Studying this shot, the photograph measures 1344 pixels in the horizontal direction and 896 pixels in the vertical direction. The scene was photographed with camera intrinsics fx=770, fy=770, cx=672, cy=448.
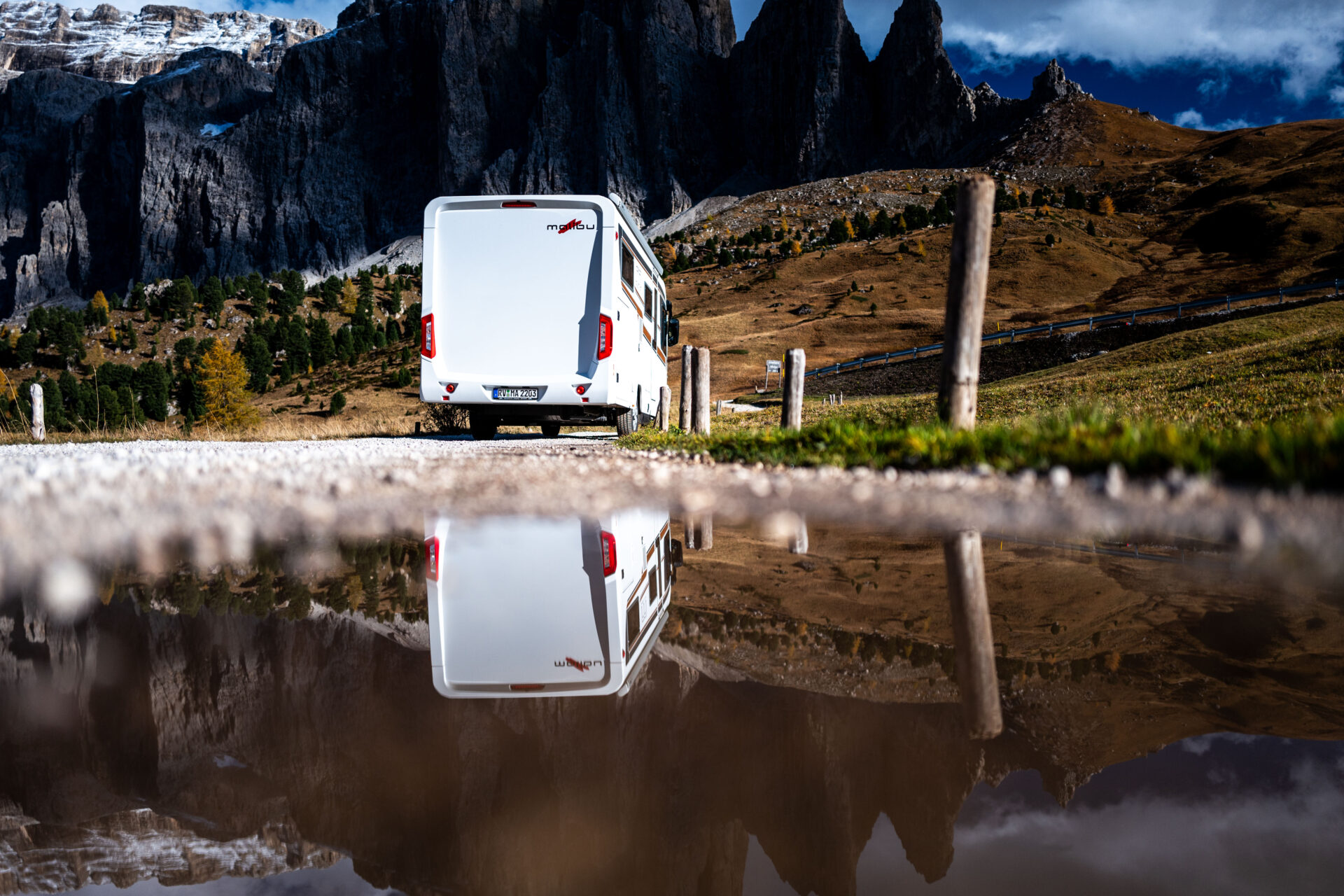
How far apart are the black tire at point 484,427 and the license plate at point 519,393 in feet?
8.01

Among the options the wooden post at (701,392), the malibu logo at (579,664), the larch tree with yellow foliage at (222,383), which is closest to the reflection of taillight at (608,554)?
the malibu logo at (579,664)

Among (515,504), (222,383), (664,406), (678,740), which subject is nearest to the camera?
(678,740)

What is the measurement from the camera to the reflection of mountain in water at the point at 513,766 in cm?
127

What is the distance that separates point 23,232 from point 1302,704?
264160 mm

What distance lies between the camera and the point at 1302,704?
64.2 inches

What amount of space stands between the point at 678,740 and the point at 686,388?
39.1 ft

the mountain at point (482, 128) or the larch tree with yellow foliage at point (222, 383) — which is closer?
the larch tree with yellow foliage at point (222, 383)

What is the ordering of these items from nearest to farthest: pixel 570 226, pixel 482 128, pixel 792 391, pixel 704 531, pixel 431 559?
pixel 431 559
pixel 704 531
pixel 792 391
pixel 570 226
pixel 482 128

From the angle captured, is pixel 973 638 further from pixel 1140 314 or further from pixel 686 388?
pixel 1140 314

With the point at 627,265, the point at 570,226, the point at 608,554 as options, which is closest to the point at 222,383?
the point at 627,265

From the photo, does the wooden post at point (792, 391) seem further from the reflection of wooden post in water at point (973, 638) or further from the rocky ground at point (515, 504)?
the reflection of wooden post in water at point (973, 638)

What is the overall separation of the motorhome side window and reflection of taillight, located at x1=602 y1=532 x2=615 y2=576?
1013 cm

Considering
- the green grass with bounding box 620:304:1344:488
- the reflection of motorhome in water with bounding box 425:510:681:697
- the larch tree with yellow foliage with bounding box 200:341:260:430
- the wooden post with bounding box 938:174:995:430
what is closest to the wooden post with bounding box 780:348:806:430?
the green grass with bounding box 620:304:1344:488

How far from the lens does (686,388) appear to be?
527 inches
